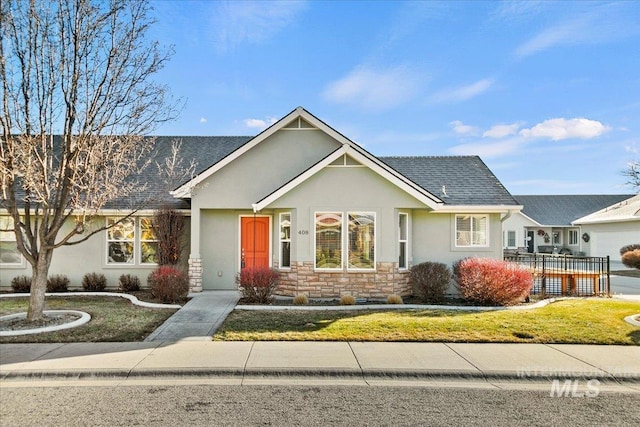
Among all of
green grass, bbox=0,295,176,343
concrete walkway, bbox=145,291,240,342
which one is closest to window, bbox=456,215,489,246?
concrete walkway, bbox=145,291,240,342

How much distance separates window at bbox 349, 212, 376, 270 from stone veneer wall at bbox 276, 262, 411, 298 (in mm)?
287

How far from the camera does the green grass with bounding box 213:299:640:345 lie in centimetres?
831

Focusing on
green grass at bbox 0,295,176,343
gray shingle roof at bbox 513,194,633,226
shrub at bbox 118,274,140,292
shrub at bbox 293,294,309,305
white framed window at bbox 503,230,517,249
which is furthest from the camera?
gray shingle roof at bbox 513,194,633,226

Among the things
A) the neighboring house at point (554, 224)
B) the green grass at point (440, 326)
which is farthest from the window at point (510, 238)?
the green grass at point (440, 326)

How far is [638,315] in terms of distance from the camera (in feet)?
33.8

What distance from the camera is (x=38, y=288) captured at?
30.9 ft

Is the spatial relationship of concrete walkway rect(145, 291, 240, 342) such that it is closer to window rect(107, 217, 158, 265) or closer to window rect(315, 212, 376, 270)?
window rect(107, 217, 158, 265)

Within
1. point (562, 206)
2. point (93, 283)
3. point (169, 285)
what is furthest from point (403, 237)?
point (562, 206)

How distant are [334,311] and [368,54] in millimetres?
8856

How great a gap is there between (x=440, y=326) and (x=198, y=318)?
19.1 feet

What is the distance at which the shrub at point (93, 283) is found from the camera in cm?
1434

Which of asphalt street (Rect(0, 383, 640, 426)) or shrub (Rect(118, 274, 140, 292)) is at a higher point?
shrub (Rect(118, 274, 140, 292))

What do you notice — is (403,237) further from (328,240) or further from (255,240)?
(255,240)

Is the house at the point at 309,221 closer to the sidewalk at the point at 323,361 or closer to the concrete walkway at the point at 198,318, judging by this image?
the concrete walkway at the point at 198,318
